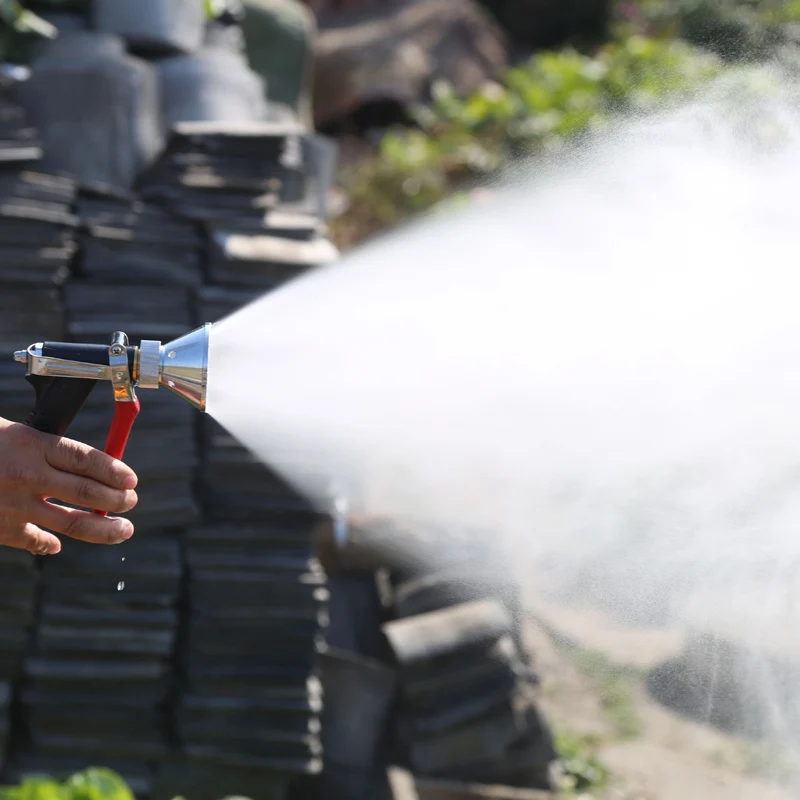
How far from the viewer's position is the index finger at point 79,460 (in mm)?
1729

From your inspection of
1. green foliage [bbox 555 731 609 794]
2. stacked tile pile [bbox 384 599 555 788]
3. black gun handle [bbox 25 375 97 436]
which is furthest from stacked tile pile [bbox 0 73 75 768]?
green foliage [bbox 555 731 609 794]

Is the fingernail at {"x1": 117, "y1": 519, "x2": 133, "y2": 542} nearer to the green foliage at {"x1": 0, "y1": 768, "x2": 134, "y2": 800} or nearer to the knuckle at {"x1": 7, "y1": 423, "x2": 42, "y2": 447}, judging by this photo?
the knuckle at {"x1": 7, "y1": 423, "x2": 42, "y2": 447}

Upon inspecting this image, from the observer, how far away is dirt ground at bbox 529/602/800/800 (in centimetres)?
407

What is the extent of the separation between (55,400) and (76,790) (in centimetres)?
132

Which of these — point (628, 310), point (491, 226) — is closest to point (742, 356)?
point (628, 310)

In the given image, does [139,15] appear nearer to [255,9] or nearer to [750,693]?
[255,9]

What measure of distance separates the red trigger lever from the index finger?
0.02m

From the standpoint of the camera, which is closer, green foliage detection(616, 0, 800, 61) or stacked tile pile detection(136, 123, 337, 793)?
stacked tile pile detection(136, 123, 337, 793)

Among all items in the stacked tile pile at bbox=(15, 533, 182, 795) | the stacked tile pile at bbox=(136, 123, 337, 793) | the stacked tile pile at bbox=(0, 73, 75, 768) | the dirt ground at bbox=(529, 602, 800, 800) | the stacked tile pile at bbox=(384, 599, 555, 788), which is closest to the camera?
the stacked tile pile at bbox=(0, 73, 75, 768)

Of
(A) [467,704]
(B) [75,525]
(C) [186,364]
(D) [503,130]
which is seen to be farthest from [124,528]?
(D) [503,130]

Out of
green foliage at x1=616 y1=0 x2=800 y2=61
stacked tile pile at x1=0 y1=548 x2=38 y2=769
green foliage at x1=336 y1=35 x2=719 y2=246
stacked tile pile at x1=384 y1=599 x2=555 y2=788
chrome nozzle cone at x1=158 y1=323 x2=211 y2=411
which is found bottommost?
stacked tile pile at x1=384 y1=599 x2=555 y2=788

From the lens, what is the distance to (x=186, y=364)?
1.75 meters

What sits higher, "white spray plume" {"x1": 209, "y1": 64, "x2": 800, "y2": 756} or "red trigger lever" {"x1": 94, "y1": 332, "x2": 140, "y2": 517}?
"red trigger lever" {"x1": 94, "y1": 332, "x2": 140, "y2": 517}

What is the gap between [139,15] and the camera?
157 inches
